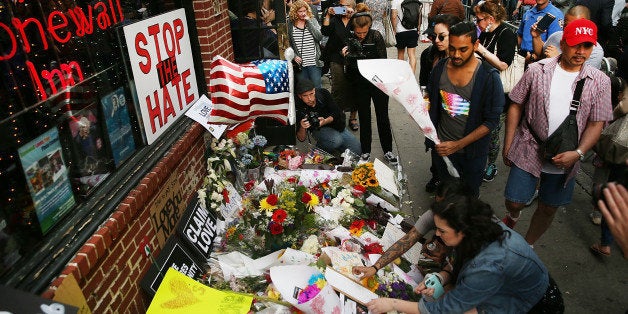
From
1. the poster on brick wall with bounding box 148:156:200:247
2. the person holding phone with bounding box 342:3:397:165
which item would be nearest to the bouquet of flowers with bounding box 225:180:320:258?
the poster on brick wall with bounding box 148:156:200:247

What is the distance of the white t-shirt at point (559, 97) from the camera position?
10.7ft

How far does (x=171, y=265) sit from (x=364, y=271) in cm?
139

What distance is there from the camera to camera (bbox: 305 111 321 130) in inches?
193

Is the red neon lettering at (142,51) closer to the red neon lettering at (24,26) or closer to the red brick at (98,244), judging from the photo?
the red neon lettering at (24,26)

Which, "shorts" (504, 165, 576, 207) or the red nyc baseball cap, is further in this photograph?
"shorts" (504, 165, 576, 207)

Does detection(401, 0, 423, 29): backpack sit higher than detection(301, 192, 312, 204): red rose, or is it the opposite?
detection(401, 0, 423, 29): backpack

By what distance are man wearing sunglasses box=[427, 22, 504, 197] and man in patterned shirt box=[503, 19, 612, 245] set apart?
204 mm

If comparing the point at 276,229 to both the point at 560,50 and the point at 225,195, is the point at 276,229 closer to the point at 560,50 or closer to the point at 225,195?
the point at 225,195

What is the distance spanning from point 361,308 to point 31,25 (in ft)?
8.34

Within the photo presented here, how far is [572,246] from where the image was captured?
13.8 feet

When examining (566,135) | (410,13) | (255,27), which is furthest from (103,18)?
(410,13)

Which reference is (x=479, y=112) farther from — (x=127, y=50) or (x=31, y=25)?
(x=31, y=25)

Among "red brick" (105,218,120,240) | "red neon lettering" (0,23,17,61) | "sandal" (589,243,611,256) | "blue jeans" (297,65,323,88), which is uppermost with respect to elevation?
"red neon lettering" (0,23,17,61)

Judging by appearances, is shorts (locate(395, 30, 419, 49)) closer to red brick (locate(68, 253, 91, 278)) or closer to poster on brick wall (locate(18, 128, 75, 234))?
poster on brick wall (locate(18, 128, 75, 234))
